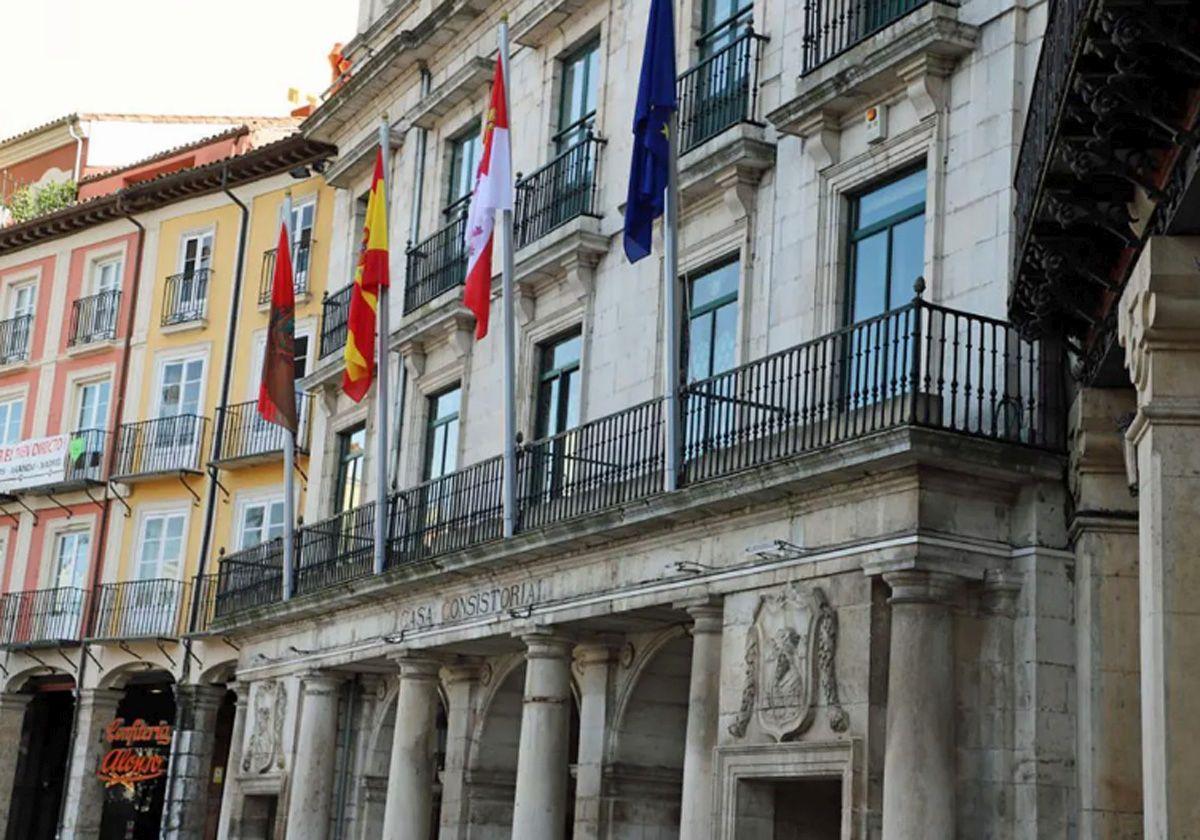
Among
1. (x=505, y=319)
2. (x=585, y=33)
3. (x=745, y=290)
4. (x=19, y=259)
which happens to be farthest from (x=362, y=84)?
(x=19, y=259)

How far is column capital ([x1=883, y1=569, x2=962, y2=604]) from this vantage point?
14.0 metres

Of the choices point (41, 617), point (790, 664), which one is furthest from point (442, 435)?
point (41, 617)

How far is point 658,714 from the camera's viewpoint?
63.2 ft

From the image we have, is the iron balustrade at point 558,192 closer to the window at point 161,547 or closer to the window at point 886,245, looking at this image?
the window at point 886,245

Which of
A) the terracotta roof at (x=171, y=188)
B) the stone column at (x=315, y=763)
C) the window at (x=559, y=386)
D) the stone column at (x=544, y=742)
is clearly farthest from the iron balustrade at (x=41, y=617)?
the stone column at (x=544, y=742)

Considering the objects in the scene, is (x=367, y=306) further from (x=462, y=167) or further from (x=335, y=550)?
(x=335, y=550)

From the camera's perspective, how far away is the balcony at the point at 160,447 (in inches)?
1330

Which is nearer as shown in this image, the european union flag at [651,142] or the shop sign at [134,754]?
the european union flag at [651,142]

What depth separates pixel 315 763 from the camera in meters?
24.3

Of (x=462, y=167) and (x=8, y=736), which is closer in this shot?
(x=462, y=167)

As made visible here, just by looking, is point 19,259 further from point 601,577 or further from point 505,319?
point 601,577

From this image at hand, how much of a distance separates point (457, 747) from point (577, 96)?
8.02 metres

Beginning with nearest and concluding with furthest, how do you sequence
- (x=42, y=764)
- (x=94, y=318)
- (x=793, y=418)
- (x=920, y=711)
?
(x=920, y=711)
(x=793, y=418)
(x=94, y=318)
(x=42, y=764)

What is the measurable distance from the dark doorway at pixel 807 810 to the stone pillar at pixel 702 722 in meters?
0.61
